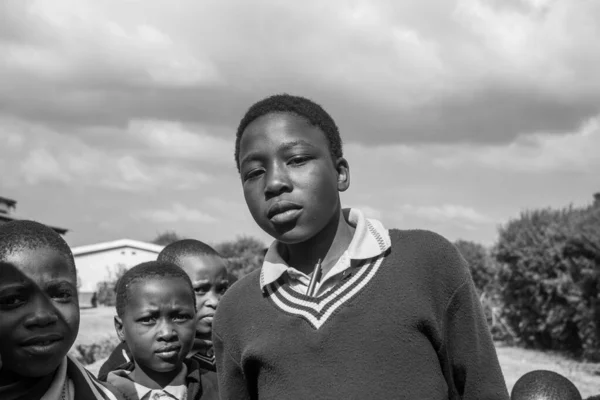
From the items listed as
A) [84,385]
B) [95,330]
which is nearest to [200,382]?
[84,385]

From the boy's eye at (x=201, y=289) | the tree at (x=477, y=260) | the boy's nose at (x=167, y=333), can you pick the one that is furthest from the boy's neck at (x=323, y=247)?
the tree at (x=477, y=260)

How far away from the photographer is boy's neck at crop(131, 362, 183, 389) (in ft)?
11.6

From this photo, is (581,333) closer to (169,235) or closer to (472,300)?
(472,300)

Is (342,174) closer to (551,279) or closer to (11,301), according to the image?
(11,301)

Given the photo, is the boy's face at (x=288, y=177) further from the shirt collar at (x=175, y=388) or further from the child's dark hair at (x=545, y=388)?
the child's dark hair at (x=545, y=388)

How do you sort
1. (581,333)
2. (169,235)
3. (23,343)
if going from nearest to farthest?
1. (23,343)
2. (581,333)
3. (169,235)

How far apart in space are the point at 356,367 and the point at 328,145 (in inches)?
26.8

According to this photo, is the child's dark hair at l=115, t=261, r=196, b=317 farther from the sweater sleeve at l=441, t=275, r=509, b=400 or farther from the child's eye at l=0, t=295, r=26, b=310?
the sweater sleeve at l=441, t=275, r=509, b=400

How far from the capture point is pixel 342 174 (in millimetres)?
2395

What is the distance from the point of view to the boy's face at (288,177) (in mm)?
2205

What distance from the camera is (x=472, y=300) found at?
2.15m

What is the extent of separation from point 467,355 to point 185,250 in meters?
2.61

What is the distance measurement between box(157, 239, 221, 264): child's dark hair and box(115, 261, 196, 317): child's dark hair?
61 centimetres

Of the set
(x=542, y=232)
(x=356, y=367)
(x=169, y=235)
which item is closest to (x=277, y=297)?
(x=356, y=367)
